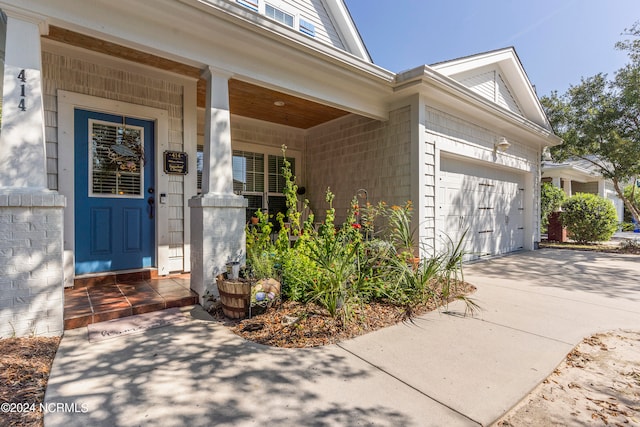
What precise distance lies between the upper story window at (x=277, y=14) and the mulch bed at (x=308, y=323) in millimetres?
5534

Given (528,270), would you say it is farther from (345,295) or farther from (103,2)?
(103,2)

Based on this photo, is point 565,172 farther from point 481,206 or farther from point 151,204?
point 151,204

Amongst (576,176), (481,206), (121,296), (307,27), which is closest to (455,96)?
(481,206)

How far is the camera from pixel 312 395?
6.04ft

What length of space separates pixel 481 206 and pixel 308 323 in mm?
5305

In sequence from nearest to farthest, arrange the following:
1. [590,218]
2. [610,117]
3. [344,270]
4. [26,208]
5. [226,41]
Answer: [26,208]
[344,270]
[226,41]
[610,117]
[590,218]

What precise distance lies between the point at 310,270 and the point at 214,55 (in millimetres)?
2675

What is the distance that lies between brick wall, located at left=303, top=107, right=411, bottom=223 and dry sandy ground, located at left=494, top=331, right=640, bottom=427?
3212 mm

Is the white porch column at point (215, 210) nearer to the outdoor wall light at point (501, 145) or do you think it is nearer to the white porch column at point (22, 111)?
the white porch column at point (22, 111)

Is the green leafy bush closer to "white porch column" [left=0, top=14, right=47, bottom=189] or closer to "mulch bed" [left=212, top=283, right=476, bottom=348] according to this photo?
"mulch bed" [left=212, top=283, right=476, bottom=348]

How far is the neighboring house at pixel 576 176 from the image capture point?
40.0ft

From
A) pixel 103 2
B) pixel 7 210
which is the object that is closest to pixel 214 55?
pixel 103 2

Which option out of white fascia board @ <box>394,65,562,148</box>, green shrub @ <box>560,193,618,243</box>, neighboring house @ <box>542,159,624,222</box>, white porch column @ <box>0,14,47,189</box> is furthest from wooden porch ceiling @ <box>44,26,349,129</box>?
neighboring house @ <box>542,159,624,222</box>

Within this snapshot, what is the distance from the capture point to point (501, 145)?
258 inches
